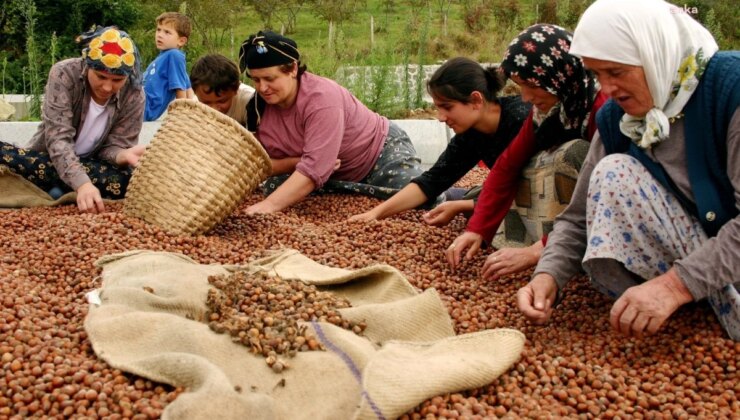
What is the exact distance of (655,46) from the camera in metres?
2.32

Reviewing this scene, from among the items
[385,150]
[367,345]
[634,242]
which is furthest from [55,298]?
[385,150]

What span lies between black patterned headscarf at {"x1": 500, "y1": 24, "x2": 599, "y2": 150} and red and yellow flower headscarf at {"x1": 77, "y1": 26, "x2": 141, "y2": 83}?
2.18m

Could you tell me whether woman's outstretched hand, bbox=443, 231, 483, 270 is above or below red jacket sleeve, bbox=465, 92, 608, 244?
below

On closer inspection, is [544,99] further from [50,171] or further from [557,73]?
[50,171]

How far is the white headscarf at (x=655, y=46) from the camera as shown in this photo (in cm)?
232

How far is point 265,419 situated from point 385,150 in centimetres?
313

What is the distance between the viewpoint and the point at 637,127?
8.13 ft

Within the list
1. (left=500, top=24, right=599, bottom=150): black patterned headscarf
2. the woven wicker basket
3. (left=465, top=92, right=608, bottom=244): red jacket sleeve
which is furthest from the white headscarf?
the woven wicker basket

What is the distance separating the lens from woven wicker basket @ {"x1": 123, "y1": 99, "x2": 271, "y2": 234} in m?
3.79

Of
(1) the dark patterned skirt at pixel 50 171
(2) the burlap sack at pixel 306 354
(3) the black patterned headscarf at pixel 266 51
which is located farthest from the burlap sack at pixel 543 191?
(1) the dark patterned skirt at pixel 50 171

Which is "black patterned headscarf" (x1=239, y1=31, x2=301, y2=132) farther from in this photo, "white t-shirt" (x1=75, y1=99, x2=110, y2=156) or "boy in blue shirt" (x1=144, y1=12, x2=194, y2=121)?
"boy in blue shirt" (x1=144, y1=12, x2=194, y2=121)

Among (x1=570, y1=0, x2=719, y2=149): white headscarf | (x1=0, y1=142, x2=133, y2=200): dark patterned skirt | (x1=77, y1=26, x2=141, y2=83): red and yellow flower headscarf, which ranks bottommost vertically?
(x1=0, y1=142, x2=133, y2=200): dark patterned skirt

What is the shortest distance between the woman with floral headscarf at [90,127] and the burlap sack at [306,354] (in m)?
1.79

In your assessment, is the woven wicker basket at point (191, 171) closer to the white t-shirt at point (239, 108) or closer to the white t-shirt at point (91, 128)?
the white t-shirt at point (91, 128)
